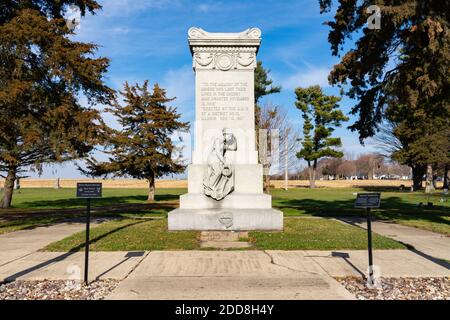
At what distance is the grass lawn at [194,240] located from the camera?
8.21 m

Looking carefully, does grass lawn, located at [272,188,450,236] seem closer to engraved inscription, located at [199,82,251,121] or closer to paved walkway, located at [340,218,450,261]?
paved walkway, located at [340,218,450,261]

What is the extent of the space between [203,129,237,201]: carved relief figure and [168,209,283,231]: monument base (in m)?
0.54

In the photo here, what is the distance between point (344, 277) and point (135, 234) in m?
5.78

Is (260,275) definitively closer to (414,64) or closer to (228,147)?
(228,147)

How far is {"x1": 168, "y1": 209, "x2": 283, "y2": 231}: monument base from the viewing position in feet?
31.8

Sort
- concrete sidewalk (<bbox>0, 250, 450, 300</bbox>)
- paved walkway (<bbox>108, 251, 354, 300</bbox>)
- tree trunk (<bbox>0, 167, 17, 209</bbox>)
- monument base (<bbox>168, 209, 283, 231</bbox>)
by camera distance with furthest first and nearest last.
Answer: tree trunk (<bbox>0, 167, 17, 209</bbox>), monument base (<bbox>168, 209, 283, 231</bbox>), concrete sidewalk (<bbox>0, 250, 450, 300</bbox>), paved walkway (<bbox>108, 251, 354, 300</bbox>)

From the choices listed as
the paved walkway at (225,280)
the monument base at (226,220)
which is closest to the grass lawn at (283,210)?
the monument base at (226,220)

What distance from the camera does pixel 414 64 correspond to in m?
11.4

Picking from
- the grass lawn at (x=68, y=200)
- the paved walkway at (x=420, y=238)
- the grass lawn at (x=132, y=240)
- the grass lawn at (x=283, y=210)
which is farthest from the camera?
the grass lawn at (x=68, y=200)

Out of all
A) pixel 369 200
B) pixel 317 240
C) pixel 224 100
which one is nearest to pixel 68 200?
pixel 224 100

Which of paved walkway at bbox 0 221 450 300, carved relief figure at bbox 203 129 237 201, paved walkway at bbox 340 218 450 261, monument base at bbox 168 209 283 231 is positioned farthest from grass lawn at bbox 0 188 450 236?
carved relief figure at bbox 203 129 237 201

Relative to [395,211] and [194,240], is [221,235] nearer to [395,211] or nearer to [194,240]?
[194,240]

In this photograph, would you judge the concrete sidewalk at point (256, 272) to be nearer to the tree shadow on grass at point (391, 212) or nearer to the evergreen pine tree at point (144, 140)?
the tree shadow on grass at point (391, 212)

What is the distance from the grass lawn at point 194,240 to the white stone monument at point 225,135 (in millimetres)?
644
